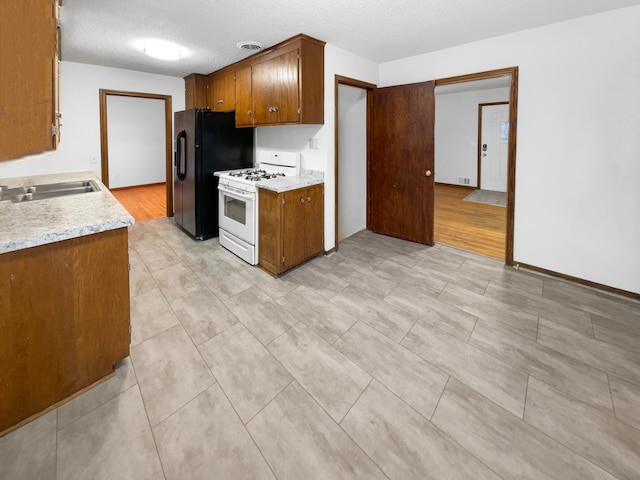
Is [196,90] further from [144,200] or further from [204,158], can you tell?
[144,200]

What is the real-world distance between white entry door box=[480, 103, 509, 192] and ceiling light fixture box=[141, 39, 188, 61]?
6523mm

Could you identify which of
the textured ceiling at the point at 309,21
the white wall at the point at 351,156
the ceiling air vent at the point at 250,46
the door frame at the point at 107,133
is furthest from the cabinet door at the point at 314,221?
the door frame at the point at 107,133

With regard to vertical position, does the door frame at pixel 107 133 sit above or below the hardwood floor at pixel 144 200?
above

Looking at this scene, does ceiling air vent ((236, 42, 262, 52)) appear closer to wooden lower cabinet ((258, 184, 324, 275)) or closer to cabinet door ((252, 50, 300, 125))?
cabinet door ((252, 50, 300, 125))

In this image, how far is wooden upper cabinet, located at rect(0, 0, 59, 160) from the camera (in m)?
1.00

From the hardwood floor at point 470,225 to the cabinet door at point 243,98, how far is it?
2.95m

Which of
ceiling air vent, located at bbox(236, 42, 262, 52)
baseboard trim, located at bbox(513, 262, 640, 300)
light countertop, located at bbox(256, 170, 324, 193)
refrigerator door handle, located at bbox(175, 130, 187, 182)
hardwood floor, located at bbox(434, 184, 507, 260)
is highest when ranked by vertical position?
ceiling air vent, located at bbox(236, 42, 262, 52)

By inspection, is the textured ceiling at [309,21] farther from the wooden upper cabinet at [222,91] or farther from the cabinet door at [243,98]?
the wooden upper cabinet at [222,91]

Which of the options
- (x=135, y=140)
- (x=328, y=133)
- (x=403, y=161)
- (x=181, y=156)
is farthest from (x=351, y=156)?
(x=135, y=140)

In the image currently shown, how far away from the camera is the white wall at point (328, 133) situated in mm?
3348

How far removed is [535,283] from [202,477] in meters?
3.08

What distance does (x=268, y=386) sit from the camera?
1709 millimetres

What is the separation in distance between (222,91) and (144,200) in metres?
3.57

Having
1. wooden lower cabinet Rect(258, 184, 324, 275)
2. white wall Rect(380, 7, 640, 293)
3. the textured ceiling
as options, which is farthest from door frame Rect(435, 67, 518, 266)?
wooden lower cabinet Rect(258, 184, 324, 275)
